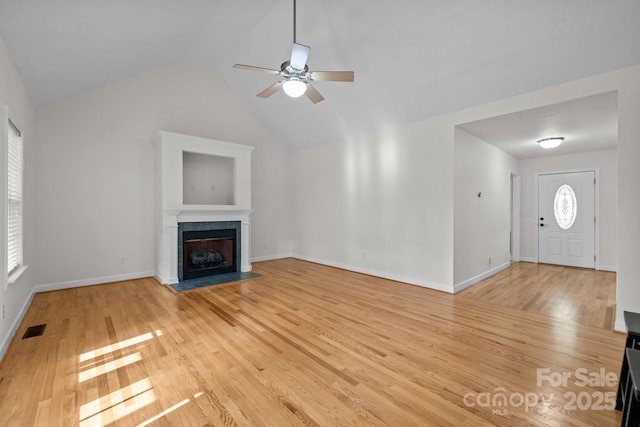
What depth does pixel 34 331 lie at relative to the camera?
113 inches

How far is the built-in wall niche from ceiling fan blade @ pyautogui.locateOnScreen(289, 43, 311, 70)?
122 inches

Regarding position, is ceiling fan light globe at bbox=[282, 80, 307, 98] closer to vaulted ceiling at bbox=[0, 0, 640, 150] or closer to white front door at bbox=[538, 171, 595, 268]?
vaulted ceiling at bbox=[0, 0, 640, 150]

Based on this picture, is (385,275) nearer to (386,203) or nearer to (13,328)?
(386,203)

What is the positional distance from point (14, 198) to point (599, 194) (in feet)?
30.8

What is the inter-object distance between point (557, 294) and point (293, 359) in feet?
13.4

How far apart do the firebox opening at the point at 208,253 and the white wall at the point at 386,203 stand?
199 centimetres

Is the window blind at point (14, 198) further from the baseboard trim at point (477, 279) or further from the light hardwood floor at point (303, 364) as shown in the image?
the baseboard trim at point (477, 279)

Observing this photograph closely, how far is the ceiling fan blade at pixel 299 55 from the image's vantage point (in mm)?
2607

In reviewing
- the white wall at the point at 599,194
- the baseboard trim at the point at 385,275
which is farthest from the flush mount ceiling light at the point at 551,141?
the baseboard trim at the point at 385,275

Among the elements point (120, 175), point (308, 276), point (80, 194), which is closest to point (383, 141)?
point (308, 276)

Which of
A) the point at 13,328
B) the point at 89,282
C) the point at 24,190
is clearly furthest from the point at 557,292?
the point at 24,190

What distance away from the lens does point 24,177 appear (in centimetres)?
352

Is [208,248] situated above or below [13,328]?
above

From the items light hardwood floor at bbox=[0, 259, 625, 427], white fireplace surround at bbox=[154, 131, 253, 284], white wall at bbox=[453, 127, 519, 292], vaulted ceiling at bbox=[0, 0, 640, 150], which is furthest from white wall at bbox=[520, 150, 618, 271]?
white fireplace surround at bbox=[154, 131, 253, 284]
